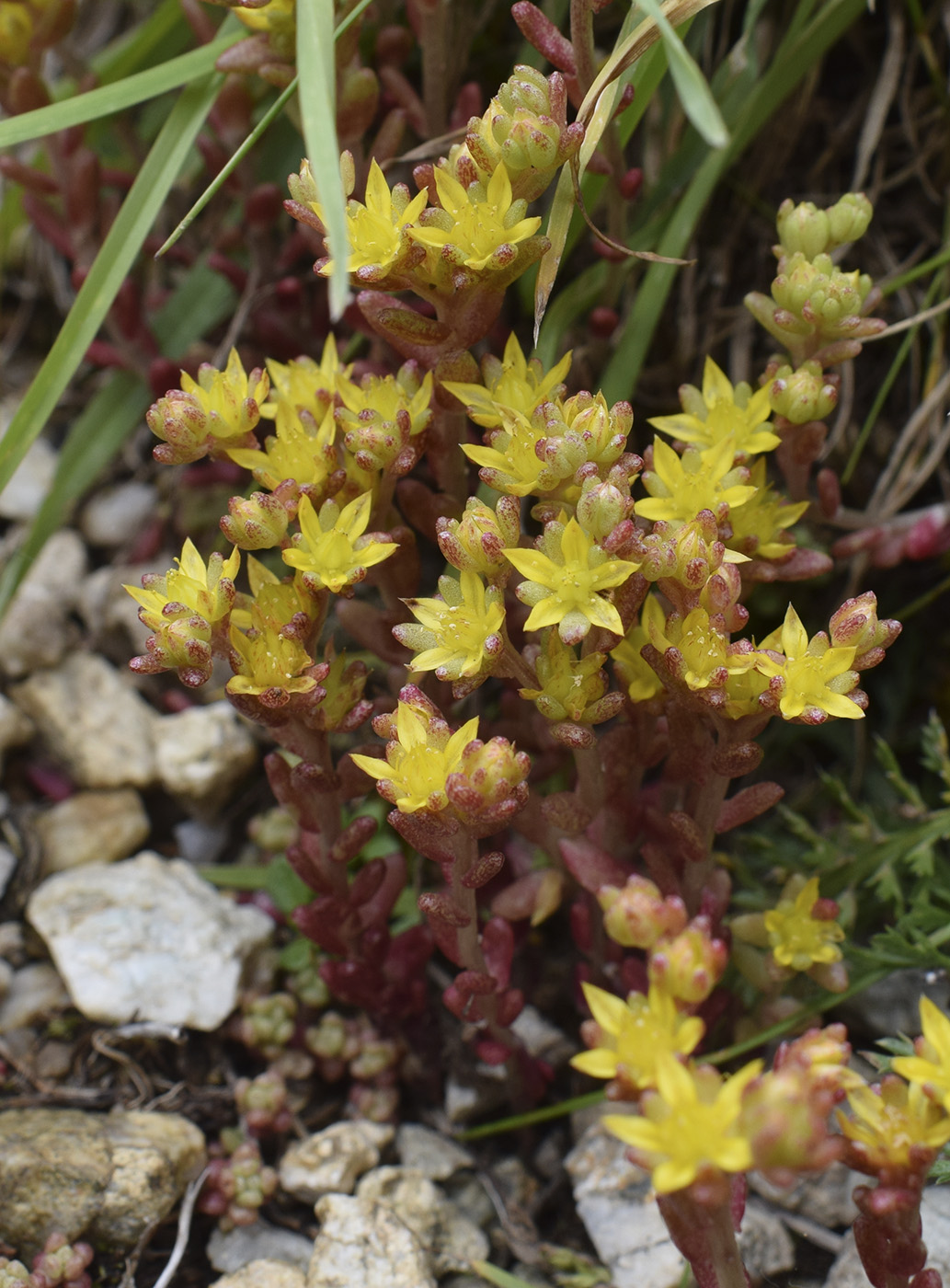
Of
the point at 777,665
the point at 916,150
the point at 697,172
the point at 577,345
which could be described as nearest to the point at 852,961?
the point at 777,665

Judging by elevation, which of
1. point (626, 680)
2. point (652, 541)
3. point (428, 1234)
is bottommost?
point (428, 1234)

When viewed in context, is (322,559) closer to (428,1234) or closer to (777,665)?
(777,665)

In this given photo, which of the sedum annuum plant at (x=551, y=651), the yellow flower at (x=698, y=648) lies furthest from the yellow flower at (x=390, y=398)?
the yellow flower at (x=698, y=648)

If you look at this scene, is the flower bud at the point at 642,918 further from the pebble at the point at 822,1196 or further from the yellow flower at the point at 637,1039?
the pebble at the point at 822,1196

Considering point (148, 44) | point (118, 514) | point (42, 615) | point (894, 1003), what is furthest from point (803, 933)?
point (148, 44)

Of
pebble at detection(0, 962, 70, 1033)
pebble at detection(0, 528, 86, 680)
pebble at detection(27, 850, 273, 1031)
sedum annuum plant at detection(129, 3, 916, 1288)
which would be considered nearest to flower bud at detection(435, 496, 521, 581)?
sedum annuum plant at detection(129, 3, 916, 1288)

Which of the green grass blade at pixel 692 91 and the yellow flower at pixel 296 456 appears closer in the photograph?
the green grass blade at pixel 692 91

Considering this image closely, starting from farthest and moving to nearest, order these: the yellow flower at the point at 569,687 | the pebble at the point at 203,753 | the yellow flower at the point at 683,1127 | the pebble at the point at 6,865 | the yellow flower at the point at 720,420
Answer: the pebble at the point at 203,753, the pebble at the point at 6,865, the yellow flower at the point at 720,420, the yellow flower at the point at 569,687, the yellow flower at the point at 683,1127
